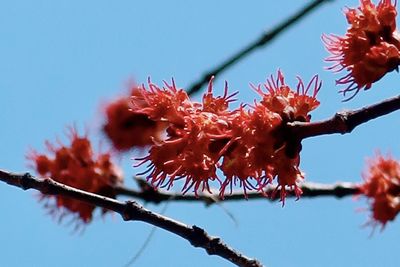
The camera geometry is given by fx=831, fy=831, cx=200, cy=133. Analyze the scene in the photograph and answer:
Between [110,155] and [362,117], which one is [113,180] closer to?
[110,155]

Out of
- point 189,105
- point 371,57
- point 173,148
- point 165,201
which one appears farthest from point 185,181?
point 165,201

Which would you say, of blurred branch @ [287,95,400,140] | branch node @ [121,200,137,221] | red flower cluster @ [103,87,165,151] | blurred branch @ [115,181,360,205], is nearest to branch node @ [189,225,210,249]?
branch node @ [121,200,137,221]

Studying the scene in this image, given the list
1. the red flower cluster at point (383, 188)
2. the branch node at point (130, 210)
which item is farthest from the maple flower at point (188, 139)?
the red flower cluster at point (383, 188)

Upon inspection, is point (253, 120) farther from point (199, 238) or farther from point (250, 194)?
point (250, 194)

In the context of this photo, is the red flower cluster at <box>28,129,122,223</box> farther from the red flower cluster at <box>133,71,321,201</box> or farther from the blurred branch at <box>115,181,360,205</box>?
the red flower cluster at <box>133,71,321,201</box>

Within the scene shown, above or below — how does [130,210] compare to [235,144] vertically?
below

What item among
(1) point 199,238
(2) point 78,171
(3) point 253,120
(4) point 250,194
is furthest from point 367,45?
(2) point 78,171
